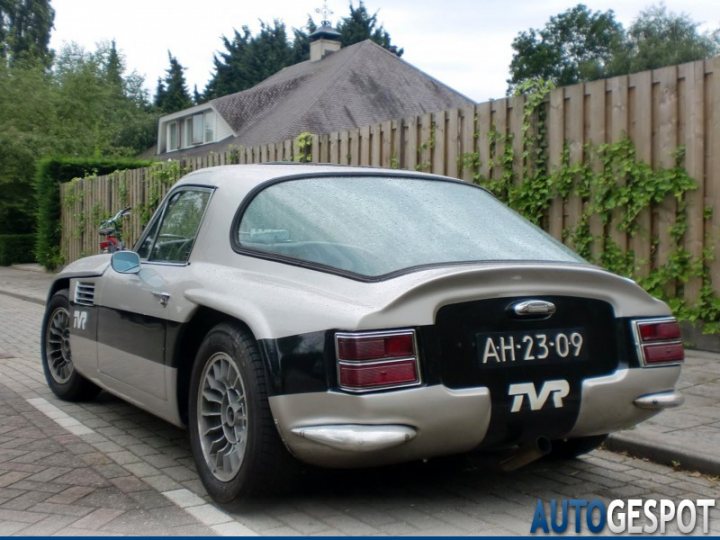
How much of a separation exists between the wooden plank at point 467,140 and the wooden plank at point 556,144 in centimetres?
102

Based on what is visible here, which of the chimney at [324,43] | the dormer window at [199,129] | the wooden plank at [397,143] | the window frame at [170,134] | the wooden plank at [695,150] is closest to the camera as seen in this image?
the wooden plank at [695,150]

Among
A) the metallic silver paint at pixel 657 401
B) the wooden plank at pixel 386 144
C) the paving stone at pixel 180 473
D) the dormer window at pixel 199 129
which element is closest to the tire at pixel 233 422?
the paving stone at pixel 180 473

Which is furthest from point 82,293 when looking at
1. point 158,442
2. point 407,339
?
point 407,339

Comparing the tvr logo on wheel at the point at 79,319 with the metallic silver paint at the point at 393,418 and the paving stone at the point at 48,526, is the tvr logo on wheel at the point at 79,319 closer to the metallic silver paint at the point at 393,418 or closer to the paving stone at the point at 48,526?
the paving stone at the point at 48,526

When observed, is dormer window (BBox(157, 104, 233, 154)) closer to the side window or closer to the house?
the house

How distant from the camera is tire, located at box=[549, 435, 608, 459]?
4.61 meters

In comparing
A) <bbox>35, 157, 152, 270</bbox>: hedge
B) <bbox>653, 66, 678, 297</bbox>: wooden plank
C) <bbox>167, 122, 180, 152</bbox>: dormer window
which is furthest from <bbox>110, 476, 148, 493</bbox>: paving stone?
<bbox>167, 122, 180, 152</bbox>: dormer window

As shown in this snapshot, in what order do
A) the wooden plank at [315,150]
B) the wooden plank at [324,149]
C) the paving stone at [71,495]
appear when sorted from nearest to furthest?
1. the paving stone at [71,495]
2. the wooden plank at [324,149]
3. the wooden plank at [315,150]

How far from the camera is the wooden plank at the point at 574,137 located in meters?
8.29

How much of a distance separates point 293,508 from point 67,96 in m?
33.4

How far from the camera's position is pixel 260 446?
3639 millimetres

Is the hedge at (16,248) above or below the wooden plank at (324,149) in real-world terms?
below

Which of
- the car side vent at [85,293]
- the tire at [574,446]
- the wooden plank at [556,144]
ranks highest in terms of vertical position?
the wooden plank at [556,144]

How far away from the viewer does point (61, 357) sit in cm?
648
